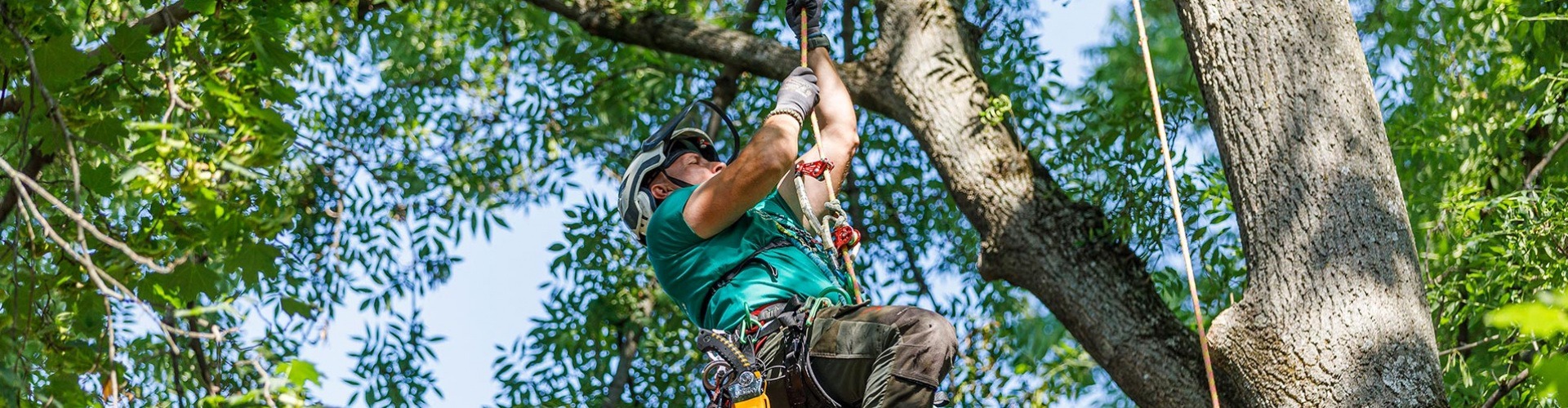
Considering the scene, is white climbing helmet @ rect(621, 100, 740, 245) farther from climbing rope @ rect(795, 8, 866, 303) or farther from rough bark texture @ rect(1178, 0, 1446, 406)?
rough bark texture @ rect(1178, 0, 1446, 406)

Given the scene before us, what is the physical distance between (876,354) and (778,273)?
37 centimetres

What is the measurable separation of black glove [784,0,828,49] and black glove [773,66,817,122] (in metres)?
0.35

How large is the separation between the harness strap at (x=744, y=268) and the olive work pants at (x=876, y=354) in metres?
0.20

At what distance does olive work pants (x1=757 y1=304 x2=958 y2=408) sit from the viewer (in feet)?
10.0

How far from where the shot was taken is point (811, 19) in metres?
4.20

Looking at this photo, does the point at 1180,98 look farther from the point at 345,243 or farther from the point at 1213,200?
the point at 345,243

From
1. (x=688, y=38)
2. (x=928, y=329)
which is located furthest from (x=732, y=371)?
(x=688, y=38)

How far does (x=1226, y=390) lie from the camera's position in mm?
3678

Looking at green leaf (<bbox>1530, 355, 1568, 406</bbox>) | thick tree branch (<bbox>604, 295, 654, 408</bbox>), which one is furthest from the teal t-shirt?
green leaf (<bbox>1530, 355, 1568, 406</bbox>)

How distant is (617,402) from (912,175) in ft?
5.19

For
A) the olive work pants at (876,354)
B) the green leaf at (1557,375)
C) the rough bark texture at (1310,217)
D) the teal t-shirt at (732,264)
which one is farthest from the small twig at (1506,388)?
the green leaf at (1557,375)

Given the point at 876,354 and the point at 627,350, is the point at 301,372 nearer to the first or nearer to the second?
the point at 876,354

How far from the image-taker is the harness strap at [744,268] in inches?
136

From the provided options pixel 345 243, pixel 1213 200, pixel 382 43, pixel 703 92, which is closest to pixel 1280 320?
pixel 1213 200
